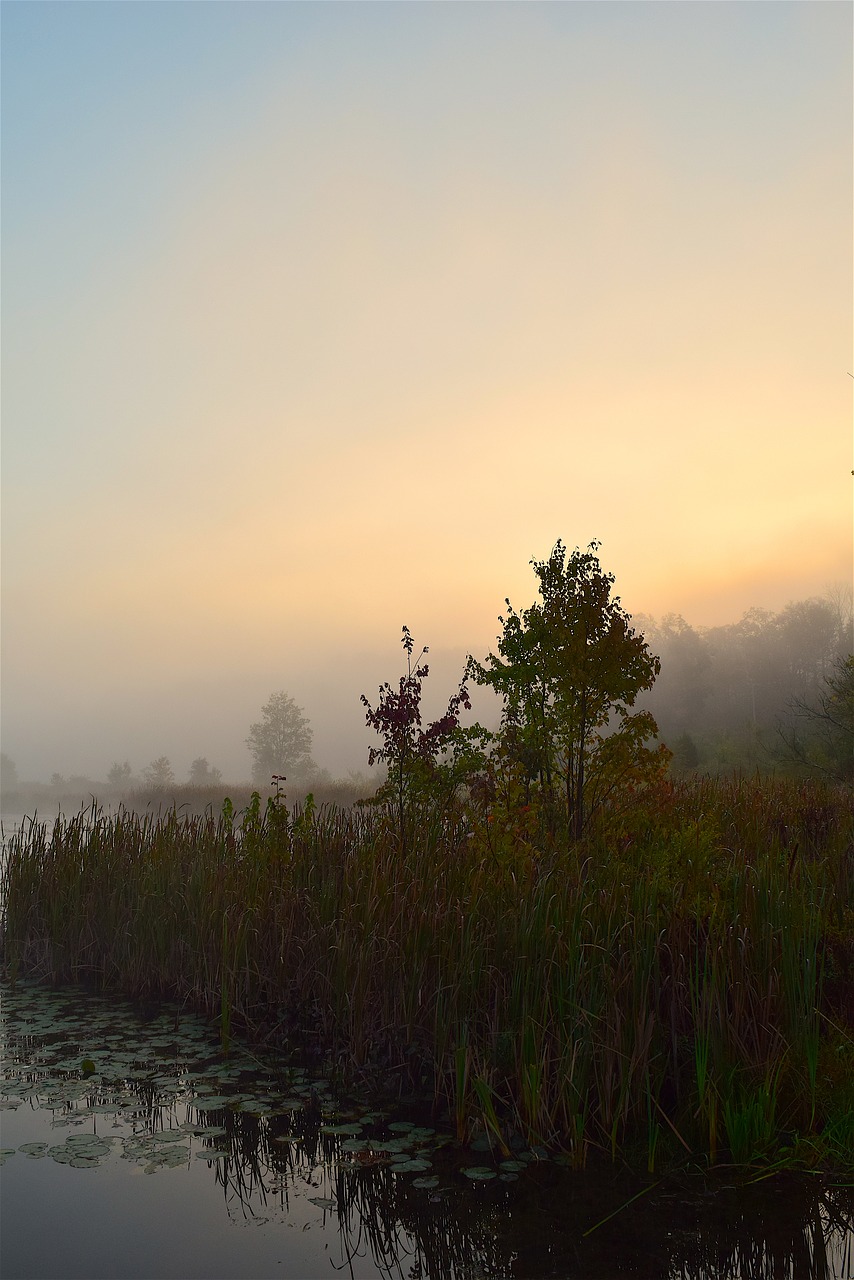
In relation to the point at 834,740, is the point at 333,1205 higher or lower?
lower

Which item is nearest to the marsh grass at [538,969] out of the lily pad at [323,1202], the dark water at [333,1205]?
the dark water at [333,1205]

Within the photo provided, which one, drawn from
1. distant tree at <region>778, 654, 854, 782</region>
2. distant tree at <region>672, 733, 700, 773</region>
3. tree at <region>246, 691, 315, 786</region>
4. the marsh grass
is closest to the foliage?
the marsh grass

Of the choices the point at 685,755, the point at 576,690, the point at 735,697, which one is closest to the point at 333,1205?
the point at 576,690

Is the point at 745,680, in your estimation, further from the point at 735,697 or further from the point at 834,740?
the point at 834,740

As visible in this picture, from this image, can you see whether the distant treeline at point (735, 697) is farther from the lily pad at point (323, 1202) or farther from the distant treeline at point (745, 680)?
the lily pad at point (323, 1202)

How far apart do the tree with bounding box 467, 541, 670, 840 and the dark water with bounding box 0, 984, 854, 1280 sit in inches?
190

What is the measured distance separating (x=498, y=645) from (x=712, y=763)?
84.3 feet

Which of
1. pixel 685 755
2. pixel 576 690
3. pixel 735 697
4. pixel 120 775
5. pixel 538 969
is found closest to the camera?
pixel 538 969

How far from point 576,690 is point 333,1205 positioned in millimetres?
6006

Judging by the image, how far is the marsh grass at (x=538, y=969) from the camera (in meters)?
4.86

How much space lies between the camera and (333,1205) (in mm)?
4375

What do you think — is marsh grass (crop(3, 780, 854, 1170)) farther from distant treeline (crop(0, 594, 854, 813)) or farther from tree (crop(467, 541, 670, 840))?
distant treeline (crop(0, 594, 854, 813))

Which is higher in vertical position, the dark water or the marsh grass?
the marsh grass

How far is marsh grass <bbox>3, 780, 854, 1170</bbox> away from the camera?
4.86m
